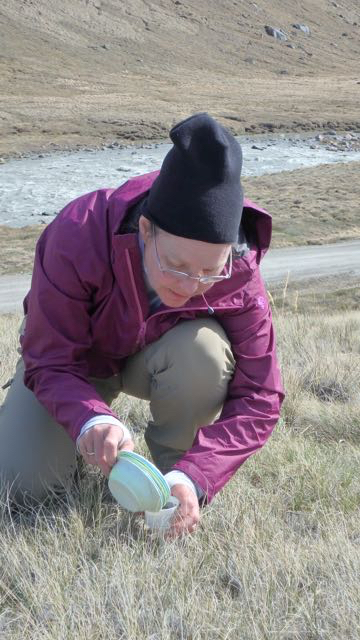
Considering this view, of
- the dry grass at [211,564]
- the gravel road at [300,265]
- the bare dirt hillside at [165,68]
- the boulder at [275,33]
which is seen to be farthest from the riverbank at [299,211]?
the boulder at [275,33]

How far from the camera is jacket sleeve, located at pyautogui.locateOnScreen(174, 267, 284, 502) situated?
262 centimetres

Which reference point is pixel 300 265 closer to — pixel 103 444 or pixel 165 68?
pixel 103 444

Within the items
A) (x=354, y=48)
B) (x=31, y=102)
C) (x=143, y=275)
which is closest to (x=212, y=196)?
(x=143, y=275)

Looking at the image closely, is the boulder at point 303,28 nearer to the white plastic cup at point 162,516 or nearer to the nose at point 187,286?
the nose at point 187,286

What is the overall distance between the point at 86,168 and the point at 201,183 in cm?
2826

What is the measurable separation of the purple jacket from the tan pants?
0.19 ft

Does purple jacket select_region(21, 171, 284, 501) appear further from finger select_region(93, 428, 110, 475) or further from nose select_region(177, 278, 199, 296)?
nose select_region(177, 278, 199, 296)

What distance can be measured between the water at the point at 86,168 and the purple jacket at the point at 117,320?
18.5m

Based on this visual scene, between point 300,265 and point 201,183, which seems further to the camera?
point 300,265

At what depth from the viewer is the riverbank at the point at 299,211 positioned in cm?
1846

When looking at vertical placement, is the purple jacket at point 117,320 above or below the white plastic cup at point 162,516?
above

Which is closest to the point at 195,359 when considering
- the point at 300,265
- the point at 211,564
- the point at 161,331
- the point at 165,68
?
the point at 161,331

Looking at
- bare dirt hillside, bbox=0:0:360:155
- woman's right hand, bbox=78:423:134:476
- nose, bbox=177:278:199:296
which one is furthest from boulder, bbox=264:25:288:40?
woman's right hand, bbox=78:423:134:476

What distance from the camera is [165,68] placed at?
66562 mm
